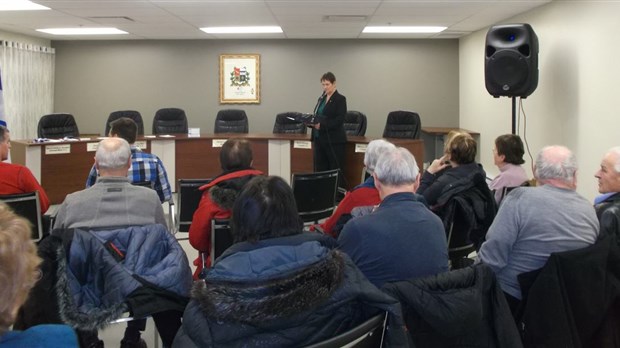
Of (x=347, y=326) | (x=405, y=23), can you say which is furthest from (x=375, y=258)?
(x=405, y=23)

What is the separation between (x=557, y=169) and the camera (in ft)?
7.61

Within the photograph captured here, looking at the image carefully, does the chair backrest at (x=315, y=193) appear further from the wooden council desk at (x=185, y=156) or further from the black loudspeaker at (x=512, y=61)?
the black loudspeaker at (x=512, y=61)

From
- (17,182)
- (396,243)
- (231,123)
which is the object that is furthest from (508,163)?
(231,123)

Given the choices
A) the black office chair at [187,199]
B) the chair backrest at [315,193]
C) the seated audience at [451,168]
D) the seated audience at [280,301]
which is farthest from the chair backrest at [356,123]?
the seated audience at [280,301]

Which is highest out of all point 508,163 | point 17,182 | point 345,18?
point 345,18

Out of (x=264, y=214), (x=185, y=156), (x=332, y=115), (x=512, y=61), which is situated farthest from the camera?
(x=185, y=156)

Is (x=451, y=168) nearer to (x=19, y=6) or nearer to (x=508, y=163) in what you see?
(x=508, y=163)

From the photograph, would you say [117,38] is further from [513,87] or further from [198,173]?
[513,87]

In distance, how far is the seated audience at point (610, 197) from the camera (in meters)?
2.25

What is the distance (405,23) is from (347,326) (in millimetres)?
6995

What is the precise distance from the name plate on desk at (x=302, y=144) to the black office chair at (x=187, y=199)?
3316mm

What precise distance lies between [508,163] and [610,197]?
115 centimetres

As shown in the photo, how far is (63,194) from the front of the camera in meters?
6.63

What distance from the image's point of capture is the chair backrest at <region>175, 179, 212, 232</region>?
3898mm
